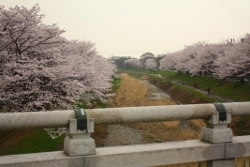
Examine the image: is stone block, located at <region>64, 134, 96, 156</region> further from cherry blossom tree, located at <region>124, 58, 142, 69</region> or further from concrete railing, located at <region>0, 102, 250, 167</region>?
cherry blossom tree, located at <region>124, 58, 142, 69</region>

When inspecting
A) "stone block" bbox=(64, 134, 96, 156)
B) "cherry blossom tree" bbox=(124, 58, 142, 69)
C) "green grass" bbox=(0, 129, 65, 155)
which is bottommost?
"green grass" bbox=(0, 129, 65, 155)

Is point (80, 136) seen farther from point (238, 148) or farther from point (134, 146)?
point (238, 148)

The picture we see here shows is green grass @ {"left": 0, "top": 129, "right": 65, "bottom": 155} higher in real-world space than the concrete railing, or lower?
lower

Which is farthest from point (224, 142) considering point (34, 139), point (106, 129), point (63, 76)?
point (106, 129)

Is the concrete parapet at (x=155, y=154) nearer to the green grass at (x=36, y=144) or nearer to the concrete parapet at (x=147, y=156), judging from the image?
the concrete parapet at (x=147, y=156)

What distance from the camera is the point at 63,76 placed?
36.7 ft

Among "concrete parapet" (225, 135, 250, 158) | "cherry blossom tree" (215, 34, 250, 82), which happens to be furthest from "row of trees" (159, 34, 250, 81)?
"concrete parapet" (225, 135, 250, 158)

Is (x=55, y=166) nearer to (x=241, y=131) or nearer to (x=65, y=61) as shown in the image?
(x=65, y=61)

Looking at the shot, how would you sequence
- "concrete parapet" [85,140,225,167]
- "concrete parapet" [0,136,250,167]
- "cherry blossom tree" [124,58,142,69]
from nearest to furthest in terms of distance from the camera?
"concrete parapet" [0,136,250,167]
"concrete parapet" [85,140,225,167]
"cherry blossom tree" [124,58,142,69]

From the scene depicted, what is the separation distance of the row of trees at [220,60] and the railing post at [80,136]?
1198 inches

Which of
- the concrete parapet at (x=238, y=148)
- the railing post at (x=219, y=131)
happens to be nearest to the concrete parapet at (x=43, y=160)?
the railing post at (x=219, y=131)

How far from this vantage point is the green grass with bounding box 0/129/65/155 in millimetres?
12445

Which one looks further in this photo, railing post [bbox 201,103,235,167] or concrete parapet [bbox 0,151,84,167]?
railing post [bbox 201,103,235,167]

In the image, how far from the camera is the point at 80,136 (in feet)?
10.6
